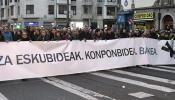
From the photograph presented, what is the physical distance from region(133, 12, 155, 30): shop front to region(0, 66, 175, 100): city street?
2616 cm

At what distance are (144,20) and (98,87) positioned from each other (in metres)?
30.8

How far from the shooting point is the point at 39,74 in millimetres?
13305

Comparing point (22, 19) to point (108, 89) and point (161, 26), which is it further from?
point (108, 89)

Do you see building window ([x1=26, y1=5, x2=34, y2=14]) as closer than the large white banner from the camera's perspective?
No

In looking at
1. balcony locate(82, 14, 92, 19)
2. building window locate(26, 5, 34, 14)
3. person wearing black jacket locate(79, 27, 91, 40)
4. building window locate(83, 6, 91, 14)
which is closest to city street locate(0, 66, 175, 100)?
person wearing black jacket locate(79, 27, 91, 40)

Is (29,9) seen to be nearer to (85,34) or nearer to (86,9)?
(86,9)

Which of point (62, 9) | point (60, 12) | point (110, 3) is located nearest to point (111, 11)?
point (110, 3)

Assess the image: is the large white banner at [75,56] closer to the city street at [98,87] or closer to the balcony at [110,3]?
the city street at [98,87]

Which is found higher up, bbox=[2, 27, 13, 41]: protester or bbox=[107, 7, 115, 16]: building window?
bbox=[107, 7, 115, 16]: building window

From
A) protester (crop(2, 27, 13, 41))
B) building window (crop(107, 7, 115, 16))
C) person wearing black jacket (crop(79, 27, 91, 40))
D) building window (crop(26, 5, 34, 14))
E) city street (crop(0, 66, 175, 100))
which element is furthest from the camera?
building window (crop(107, 7, 115, 16))

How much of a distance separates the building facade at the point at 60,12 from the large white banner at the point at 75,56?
56514mm

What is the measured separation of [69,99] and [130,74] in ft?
16.0

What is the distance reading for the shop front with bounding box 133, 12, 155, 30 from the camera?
4081 cm

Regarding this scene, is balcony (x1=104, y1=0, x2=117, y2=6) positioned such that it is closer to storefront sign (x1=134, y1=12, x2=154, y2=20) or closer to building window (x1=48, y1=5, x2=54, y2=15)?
building window (x1=48, y1=5, x2=54, y2=15)
